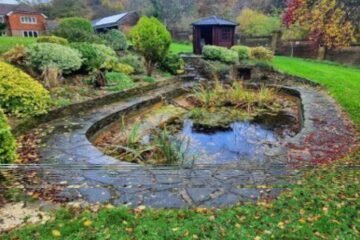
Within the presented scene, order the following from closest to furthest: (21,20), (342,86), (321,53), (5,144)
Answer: (5,144), (342,86), (321,53), (21,20)

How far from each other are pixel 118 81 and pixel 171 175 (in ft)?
19.0

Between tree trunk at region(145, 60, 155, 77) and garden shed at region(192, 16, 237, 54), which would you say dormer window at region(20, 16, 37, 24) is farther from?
tree trunk at region(145, 60, 155, 77)

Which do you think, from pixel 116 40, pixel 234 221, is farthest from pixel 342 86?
pixel 116 40

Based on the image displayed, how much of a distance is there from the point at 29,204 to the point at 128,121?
14.3 ft

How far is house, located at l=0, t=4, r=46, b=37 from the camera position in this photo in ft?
110

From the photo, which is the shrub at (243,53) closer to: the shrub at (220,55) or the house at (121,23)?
the shrub at (220,55)

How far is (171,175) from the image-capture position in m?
3.90

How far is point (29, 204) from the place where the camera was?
3152 millimetres

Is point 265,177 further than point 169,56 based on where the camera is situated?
No

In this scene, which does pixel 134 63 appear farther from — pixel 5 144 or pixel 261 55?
pixel 5 144

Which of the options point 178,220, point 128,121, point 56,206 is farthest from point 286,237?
point 128,121

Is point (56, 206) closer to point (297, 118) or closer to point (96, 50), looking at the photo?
point (297, 118)

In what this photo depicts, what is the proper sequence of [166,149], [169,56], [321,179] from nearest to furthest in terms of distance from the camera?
[321,179]
[166,149]
[169,56]

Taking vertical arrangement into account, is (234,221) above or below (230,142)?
above
